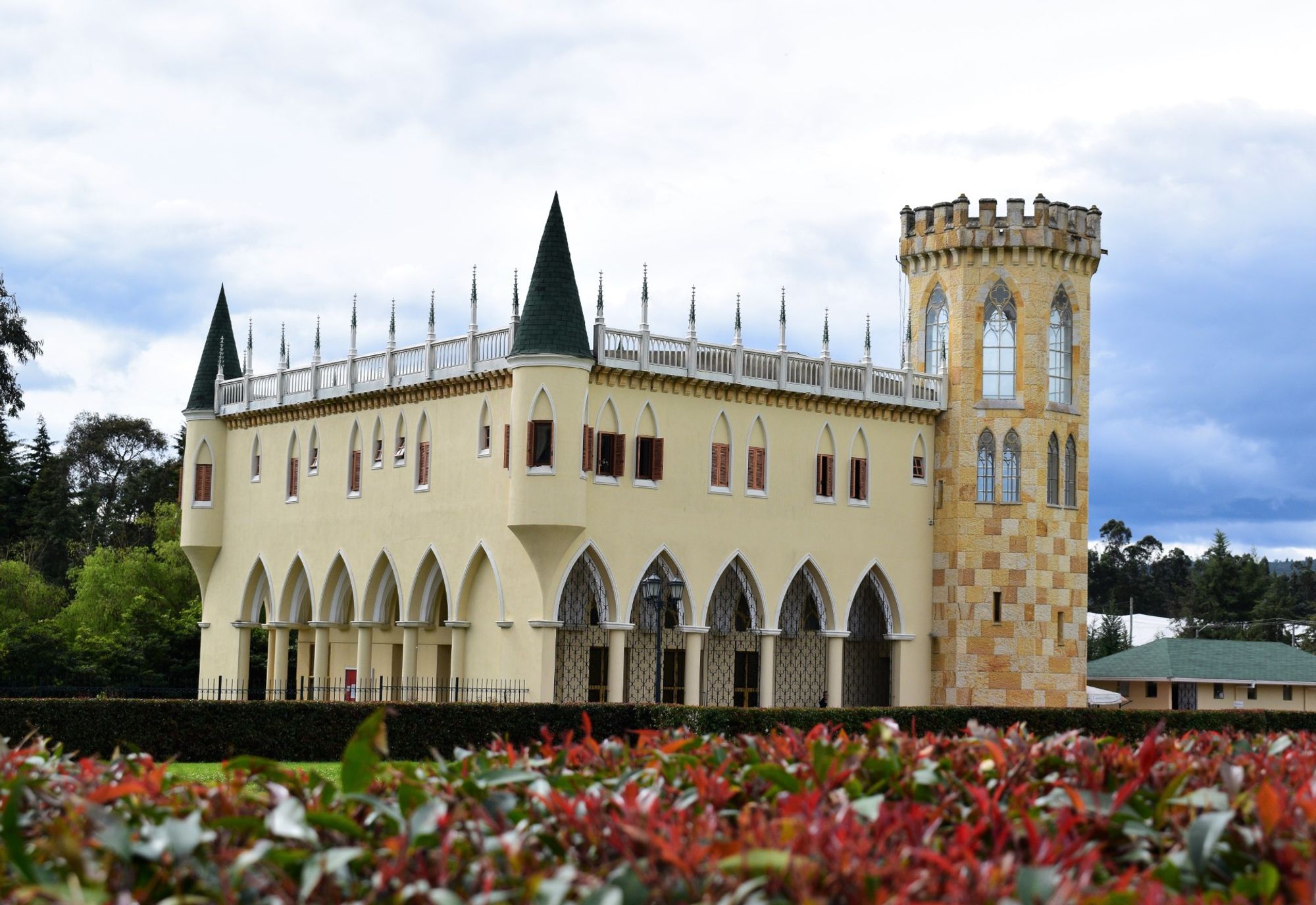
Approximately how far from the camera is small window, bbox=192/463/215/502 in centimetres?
5135

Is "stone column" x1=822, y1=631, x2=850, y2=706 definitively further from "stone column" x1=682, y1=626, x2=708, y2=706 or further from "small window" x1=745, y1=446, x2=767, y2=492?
"small window" x1=745, y1=446, x2=767, y2=492

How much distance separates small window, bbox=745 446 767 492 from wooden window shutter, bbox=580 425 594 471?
4788 millimetres

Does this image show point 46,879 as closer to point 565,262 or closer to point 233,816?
point 233,816

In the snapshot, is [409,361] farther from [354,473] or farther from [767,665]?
[767,665]

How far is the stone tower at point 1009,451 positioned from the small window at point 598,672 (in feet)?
27.8

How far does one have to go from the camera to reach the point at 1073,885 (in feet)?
19.2

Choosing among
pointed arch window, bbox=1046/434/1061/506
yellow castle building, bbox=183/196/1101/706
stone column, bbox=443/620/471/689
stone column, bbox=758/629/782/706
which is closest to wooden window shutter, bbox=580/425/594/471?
yellow castle building, bbox=183/196/1101/706

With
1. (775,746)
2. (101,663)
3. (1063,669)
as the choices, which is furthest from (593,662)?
(775,746)

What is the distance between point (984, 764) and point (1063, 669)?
37.8 m

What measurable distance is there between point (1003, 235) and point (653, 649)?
13.5m

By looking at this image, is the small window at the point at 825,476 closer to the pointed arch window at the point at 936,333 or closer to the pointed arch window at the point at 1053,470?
the pointed arch window at the point at 936,333

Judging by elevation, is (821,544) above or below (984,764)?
above

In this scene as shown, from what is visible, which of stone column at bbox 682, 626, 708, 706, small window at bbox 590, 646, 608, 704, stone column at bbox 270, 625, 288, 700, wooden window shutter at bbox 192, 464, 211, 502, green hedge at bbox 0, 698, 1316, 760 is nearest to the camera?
green hedge at bbox 0, 698, 1316, 760

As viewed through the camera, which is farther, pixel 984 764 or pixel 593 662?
pixel 593 662
